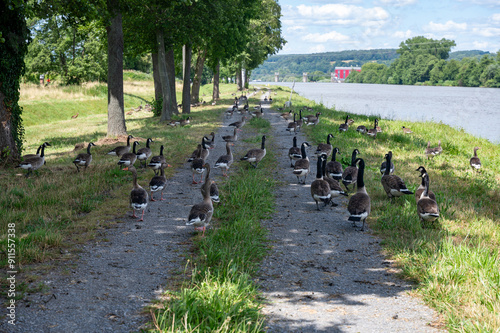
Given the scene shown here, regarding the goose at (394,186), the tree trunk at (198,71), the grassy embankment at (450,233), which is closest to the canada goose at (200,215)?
the grassy embankment at (450,233)

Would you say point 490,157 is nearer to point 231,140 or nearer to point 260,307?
point 231,140

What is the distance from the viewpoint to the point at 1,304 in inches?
207

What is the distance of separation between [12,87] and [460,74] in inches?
5283

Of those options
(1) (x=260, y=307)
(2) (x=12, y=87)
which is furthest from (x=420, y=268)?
(2) (x=12, y=87)

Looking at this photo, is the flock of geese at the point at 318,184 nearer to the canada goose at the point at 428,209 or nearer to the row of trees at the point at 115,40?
the canada goose at the point at 428,209

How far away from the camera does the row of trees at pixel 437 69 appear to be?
11302 centimetres

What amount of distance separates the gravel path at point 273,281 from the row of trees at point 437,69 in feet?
Result: 398

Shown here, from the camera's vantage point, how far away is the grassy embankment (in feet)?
17.8

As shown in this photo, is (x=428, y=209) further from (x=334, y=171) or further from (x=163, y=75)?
(x=163, y=75)

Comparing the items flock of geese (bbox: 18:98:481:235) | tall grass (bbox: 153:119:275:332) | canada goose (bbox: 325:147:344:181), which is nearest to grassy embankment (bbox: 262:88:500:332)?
flock of geese (bbox: 18:98:481:235)

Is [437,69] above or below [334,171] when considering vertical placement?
above

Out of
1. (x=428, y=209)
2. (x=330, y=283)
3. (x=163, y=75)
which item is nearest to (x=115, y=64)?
(x=163, y=75)

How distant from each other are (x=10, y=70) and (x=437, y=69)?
147948 millimetres

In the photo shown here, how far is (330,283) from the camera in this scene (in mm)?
6488
